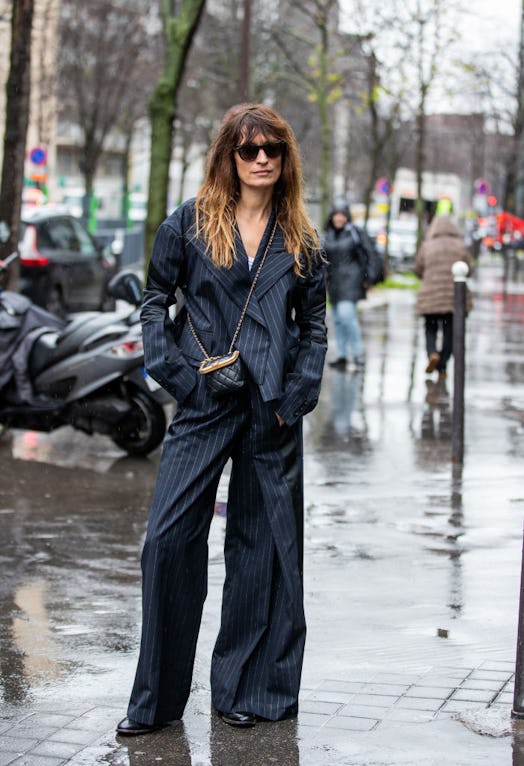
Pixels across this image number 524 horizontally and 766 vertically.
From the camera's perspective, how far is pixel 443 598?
20.4 ft

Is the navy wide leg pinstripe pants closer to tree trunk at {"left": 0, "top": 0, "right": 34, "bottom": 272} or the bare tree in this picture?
tree trunk at {"left": 0, "top": 0, "right": 34, "bottom": 272}

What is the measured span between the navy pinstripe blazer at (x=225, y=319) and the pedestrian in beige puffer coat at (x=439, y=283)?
1019 cm

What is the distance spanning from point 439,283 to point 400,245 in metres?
34.4

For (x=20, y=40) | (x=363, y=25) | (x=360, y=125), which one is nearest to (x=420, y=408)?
(x=20, y=40)

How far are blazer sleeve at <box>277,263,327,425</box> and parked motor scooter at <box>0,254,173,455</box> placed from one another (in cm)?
518

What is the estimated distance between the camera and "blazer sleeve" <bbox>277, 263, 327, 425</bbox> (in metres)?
4.48

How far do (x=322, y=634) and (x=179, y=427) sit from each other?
1.45 m

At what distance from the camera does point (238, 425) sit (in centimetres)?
452

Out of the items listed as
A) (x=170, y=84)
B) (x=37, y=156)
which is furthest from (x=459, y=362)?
(x=37, y=156)

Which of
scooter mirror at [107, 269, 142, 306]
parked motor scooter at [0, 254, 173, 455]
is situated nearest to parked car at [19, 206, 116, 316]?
parked motor scooter at [0, 254, 173, 455]

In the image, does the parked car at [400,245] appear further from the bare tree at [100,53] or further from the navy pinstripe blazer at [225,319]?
the navy pinstripe blazer at [225,319]

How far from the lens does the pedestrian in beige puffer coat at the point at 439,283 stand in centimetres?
1465

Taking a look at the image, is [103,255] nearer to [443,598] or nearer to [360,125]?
[443,598]

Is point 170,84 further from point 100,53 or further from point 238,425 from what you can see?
point 100,53
